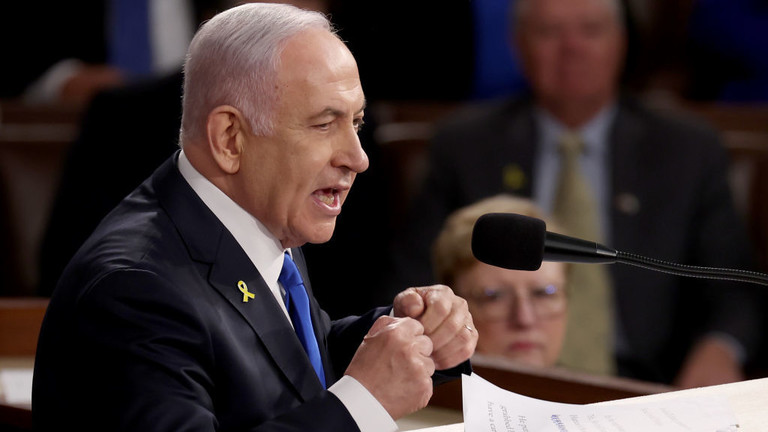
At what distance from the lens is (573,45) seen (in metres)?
2.91

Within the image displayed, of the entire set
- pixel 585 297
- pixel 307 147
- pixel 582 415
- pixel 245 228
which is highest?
pixel 307 147

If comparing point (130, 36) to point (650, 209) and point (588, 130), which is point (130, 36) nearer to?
point (588, 130)

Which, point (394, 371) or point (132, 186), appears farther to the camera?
point (132, 186)

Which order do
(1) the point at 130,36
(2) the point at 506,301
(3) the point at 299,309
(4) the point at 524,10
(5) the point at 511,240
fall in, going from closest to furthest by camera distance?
(5) the point at 511,240
(3) the point at 299,309
(2) the point at 506,301
(4) the point at 524,10
(1) the point at 130,36

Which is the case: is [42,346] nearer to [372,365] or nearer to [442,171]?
[372,365]

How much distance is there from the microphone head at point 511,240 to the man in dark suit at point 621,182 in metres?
1.48

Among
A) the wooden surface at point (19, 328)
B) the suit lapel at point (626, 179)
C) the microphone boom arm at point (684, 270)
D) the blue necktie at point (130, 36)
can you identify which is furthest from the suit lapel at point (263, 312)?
the blue necktie at point (130, 36)

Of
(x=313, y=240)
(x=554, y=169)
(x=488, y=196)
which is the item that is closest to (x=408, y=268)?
(x=488, y=196)

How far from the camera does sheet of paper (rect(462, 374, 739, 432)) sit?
1095mm

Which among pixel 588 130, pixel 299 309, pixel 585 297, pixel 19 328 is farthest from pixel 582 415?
pixel 588 130

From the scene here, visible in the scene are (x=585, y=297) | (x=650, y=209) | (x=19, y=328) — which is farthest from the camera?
Answer: (x=650, y=209)

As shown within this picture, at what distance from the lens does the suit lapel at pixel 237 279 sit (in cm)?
119

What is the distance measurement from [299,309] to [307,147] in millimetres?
202

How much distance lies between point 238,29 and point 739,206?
2.01m
